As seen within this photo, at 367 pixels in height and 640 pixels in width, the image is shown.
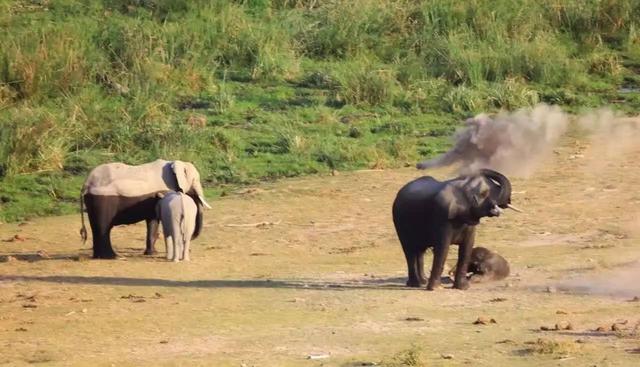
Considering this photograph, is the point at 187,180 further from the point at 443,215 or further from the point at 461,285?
the point at 461,285

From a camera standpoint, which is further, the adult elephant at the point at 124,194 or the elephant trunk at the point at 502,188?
the adult elephant at the point at 124,194

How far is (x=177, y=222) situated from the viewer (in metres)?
13.6

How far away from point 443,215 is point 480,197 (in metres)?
0.30

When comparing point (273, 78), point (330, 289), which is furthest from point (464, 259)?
point (273, 78)

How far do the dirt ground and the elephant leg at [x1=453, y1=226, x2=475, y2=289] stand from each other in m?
0.12

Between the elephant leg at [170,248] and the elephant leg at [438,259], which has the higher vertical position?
the elephant leg at [438,259]

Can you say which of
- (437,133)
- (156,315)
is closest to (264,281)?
(156,315)

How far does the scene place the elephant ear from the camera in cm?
1395

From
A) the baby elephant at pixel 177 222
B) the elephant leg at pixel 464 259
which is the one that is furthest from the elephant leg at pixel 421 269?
the baby elephant at pixel 177 222

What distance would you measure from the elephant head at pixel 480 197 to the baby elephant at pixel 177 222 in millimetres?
2342

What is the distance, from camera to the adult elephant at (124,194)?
13.8 metres

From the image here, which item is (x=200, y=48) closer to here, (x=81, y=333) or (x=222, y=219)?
(x=222, y=219)

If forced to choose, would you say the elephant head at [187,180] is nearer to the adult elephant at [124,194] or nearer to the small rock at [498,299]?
the adult elephant at [124,194]

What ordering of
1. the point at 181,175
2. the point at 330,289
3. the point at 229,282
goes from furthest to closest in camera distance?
the point at 181,175
the point at 229,282
the point at 330,289
